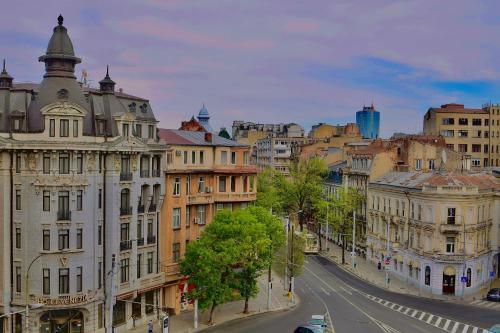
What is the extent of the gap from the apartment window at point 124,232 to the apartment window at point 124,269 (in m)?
2.05

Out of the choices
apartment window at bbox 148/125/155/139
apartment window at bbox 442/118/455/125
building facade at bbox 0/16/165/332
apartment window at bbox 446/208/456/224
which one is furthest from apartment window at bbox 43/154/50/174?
apartment window at bbox 442/118/455/125

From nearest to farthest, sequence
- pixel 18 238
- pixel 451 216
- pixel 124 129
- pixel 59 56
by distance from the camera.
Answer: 1. pixel 18 238
2. pixel 59 56
3. pixel 124 129
4. pixel 451 216

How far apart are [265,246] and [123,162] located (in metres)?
16.6

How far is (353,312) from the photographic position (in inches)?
2923

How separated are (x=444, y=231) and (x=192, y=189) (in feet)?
116

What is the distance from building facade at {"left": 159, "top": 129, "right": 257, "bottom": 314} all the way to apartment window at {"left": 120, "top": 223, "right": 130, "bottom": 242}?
6.71 metres

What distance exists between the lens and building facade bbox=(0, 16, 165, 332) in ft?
197

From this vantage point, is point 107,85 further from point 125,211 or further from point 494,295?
point 494,295

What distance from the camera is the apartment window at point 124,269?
215 feet

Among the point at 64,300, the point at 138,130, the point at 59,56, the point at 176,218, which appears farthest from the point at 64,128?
the point at 176,218

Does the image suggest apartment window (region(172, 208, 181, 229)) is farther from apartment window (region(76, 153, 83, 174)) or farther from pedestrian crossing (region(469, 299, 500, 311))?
pedestrian crossing (region(469, 299, 500, 311))

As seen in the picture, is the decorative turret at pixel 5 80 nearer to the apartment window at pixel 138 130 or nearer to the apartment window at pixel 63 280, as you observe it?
the apartment window at pixel 138 130

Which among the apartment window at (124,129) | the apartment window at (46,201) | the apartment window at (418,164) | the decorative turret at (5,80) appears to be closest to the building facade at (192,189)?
the apartment window at (124,129)

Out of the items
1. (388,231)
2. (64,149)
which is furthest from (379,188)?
(64,149)
